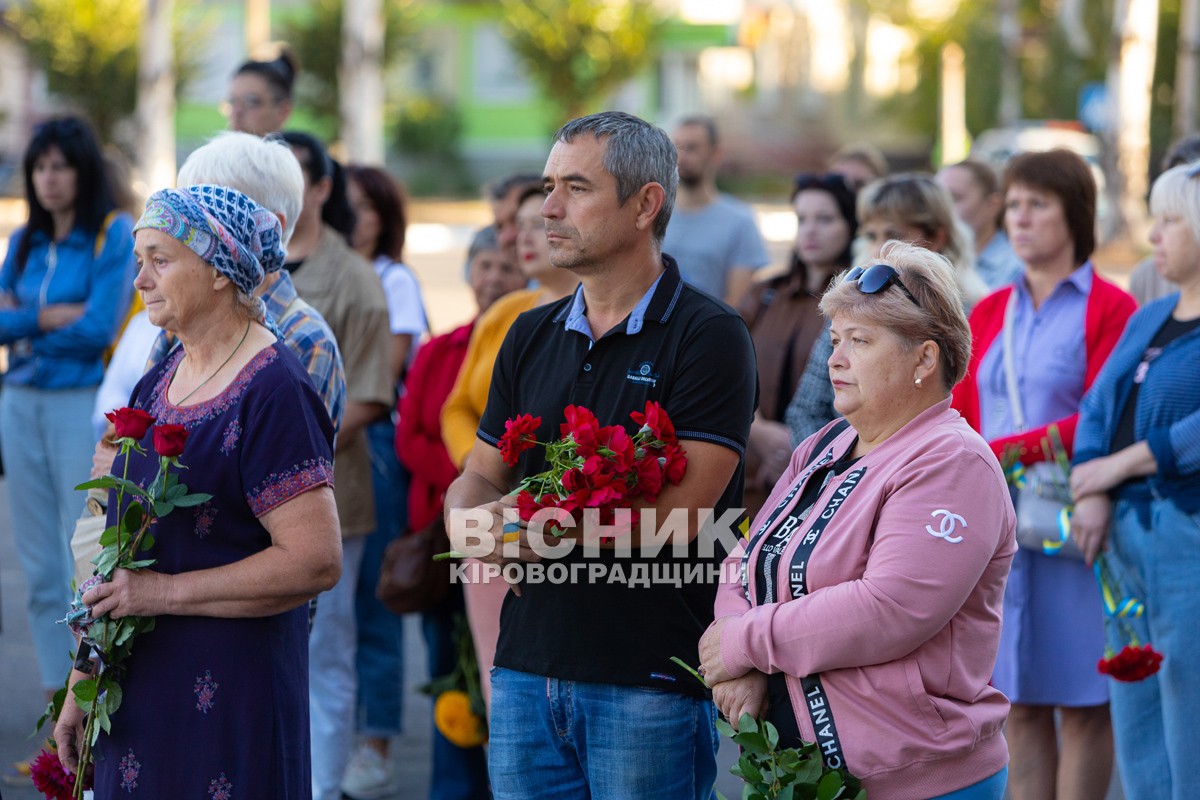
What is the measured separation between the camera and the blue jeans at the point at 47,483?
5.77 meters

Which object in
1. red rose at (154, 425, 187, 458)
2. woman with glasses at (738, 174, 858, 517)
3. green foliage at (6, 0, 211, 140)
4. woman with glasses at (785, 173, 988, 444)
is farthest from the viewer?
green foliage at (6, 0, 211, 140)

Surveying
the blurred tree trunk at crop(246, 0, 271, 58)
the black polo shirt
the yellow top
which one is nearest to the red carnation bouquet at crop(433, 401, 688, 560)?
the black polo shirt

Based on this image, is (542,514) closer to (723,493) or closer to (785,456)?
(723,493)

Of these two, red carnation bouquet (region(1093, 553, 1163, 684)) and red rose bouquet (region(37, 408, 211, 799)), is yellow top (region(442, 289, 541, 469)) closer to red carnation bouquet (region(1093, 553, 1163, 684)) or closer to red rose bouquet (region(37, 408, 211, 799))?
red rose bouquet (region(37, 408, 211, 799))

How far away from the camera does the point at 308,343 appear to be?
376cm

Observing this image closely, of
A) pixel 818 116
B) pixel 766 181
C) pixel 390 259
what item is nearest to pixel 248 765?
pixel 390 259

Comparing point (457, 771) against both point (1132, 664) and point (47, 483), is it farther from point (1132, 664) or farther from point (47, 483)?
point (1132, 664)

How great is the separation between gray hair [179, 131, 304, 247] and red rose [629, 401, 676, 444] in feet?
3.91

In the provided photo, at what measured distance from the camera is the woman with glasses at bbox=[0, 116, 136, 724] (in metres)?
5.78

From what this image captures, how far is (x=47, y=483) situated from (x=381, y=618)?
58.5 inches

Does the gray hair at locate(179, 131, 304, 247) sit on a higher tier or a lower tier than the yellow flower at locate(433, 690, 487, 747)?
higher

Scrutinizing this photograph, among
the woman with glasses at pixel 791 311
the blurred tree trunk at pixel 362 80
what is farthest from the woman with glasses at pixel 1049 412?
the blurred tree trunk at pixel 362 80

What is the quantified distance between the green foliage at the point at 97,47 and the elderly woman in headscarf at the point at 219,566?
33101mm

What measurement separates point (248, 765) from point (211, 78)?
41.5m
